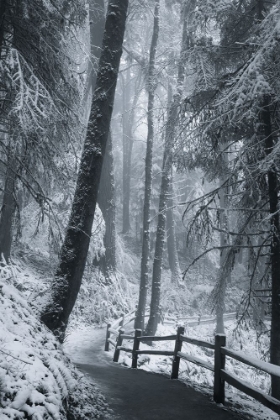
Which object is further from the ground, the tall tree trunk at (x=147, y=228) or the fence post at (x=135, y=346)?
the tall tree trunk at (x=147, y=228)

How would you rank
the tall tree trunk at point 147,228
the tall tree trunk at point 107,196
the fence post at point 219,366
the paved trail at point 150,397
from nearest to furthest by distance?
the paved trail at point 150,397, the fence post at point 219,366, the tall tree trunk at point 147,228, the tall tree trunk at point 107,196

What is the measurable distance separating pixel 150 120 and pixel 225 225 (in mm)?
8312

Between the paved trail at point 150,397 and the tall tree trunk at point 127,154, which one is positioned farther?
the tall tree trunk at point 127,154

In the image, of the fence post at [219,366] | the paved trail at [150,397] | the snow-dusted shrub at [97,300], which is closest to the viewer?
the paved trail at [150,397]

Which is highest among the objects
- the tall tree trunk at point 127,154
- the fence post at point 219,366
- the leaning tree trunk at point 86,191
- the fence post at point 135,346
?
the tall tree trunk at point 127,154

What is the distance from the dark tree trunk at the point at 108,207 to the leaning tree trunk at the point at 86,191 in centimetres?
935

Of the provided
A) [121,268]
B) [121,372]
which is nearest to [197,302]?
[121,268]

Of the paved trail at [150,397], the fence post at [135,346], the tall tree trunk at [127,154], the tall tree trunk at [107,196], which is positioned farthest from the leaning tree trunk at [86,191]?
the tall tree trunk at [127,154]

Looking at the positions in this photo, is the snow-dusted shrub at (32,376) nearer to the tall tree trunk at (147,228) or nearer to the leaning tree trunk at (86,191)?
the leaning tree trunk at (86,191)

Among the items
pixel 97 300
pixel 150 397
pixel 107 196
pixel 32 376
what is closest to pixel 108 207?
pixel 107 196

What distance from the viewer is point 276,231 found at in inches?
253

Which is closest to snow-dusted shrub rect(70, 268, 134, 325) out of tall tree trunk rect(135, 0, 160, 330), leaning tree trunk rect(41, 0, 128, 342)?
tall tree trunk rect(135, 0, 160, 330)

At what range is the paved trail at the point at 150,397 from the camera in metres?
5.17

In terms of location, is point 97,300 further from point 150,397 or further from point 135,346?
point 150,397
